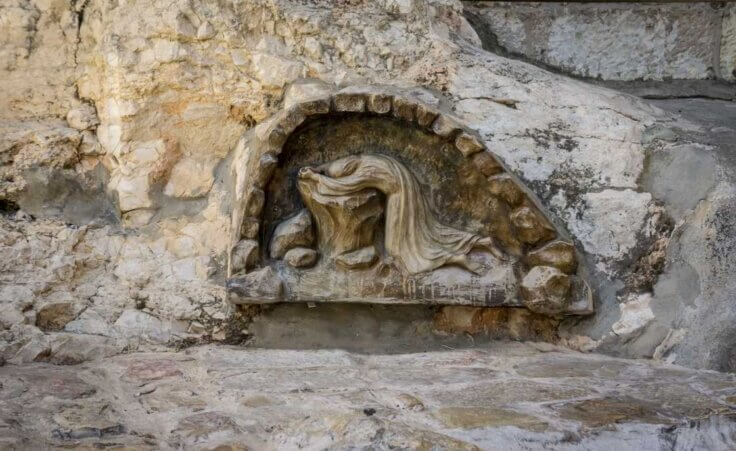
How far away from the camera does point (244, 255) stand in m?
2.93

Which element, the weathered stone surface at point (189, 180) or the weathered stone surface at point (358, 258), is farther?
the weathered stone surface at point (189, 180)

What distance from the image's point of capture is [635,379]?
8.69 feet

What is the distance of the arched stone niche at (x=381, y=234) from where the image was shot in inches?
116

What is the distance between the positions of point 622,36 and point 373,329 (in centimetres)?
200

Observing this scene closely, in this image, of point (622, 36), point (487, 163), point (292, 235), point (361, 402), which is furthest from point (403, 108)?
point (622, 36)

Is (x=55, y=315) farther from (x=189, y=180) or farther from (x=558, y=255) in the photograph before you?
(x=558, y=255)

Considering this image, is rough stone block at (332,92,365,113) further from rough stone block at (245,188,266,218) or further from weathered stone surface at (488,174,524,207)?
weathered stone surface at (488,174,524,207)

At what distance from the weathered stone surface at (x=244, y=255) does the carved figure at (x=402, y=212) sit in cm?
29

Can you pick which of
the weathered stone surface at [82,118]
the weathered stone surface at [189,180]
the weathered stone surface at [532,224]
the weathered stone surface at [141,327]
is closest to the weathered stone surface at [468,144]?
the weathered stone surface at [532,224]

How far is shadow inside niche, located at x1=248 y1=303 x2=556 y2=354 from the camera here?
305cm

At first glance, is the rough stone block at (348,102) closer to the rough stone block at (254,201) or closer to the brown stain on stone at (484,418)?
the rough stone block at (254,201)

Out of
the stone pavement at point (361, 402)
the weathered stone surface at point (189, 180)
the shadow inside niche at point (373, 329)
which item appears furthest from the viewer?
the weathered stone surface at point (189, 180)

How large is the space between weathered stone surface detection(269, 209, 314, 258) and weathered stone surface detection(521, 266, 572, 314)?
0.76 meters

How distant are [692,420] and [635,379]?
0.41 metres
